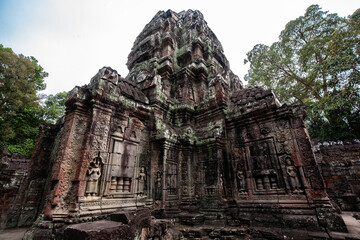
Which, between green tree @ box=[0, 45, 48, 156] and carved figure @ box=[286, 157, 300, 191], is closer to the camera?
carved figure @ box=[286, 157, 300, 191]

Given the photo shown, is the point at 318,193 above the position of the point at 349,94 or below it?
below

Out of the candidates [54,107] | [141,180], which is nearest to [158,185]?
[141,180]

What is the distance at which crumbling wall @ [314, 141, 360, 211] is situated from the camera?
8.87 metres

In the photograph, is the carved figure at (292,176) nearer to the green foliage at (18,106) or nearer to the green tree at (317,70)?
the green tree at (317,70)

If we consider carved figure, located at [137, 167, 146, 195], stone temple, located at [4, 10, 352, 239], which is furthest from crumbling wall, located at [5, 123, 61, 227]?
carved figure, located at [137, 167, 146, 195]

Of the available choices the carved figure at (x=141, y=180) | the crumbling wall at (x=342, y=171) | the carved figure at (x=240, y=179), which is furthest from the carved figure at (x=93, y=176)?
the crumbling wall at (x=342, y=171)

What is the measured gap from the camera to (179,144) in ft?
22.1

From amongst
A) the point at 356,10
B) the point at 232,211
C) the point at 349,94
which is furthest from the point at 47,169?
the point at 356,10

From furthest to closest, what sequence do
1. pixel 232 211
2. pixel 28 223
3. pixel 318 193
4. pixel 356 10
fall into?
pixel 356 10
pixel 232 211
pixel 28 223
pixel 318 193

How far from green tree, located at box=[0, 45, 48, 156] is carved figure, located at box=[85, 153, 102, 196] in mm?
16353

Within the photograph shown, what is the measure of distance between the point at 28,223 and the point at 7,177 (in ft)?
8.86

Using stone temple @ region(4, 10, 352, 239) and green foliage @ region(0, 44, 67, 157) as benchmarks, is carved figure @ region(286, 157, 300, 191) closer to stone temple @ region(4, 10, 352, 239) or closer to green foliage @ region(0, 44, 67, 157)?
stone temple @ region(4, 10, 352, 239)

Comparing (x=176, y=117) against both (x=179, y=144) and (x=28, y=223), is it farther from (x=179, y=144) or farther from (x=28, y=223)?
(x=28, y=223)

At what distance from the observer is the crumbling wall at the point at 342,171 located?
8867 millimetres
